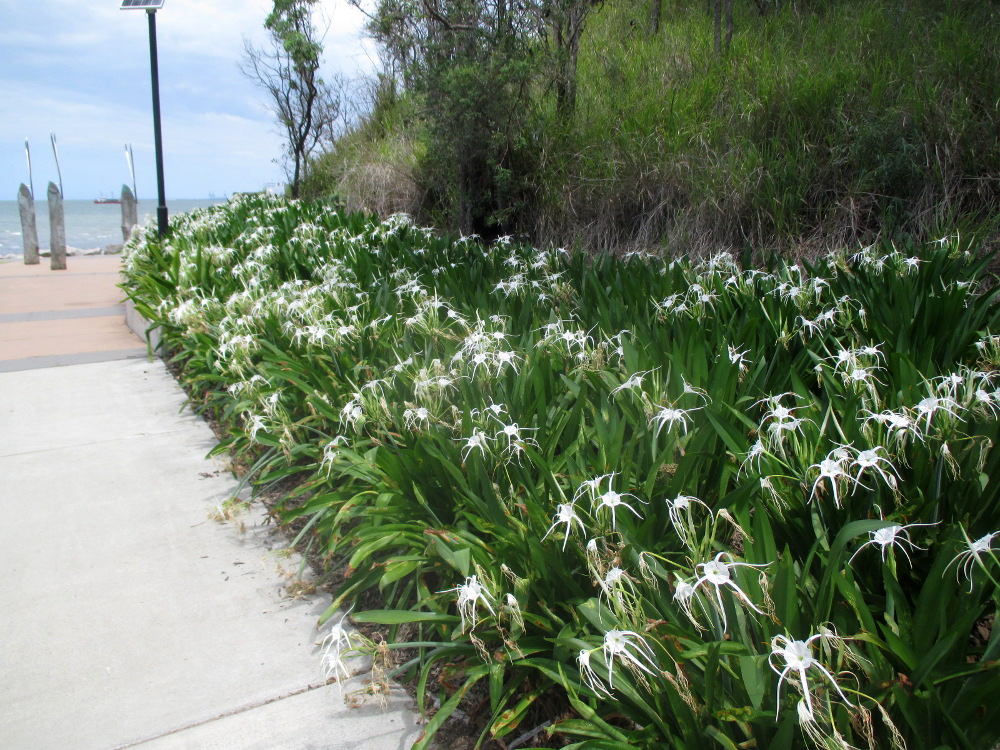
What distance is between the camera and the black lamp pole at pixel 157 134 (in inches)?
396

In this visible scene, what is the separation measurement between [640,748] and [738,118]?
19.4 ft

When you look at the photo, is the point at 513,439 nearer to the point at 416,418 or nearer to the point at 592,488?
the point at 416,418

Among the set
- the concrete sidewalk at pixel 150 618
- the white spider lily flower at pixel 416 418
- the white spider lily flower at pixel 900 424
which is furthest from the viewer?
the white spider lily flower at pixel 416 418

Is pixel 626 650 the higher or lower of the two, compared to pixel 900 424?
lower

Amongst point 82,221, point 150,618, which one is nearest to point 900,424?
point 150,618

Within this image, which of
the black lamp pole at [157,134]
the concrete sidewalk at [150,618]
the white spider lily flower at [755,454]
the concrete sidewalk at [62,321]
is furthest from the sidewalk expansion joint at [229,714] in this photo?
the black lamp pole at [157,134]

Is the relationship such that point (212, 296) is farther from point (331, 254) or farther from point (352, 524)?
point (352, 524)

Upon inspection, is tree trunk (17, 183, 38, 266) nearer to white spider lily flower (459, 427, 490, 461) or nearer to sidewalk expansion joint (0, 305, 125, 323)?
sidewalk expansion joint (0, 305, 125, 323)

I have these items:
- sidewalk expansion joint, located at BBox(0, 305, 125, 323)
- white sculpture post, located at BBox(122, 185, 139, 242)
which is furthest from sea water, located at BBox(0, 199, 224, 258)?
sidewalk expansion joint, located at BBox(0, 305, 125, 323)

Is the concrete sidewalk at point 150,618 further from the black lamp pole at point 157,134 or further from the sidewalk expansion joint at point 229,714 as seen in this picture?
the black lamp pole at point 157,134

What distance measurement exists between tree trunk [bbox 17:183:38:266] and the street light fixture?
6102 mm

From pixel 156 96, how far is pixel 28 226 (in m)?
7.09

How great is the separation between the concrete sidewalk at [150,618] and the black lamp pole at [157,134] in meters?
6.89

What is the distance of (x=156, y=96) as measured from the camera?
10312 mm
